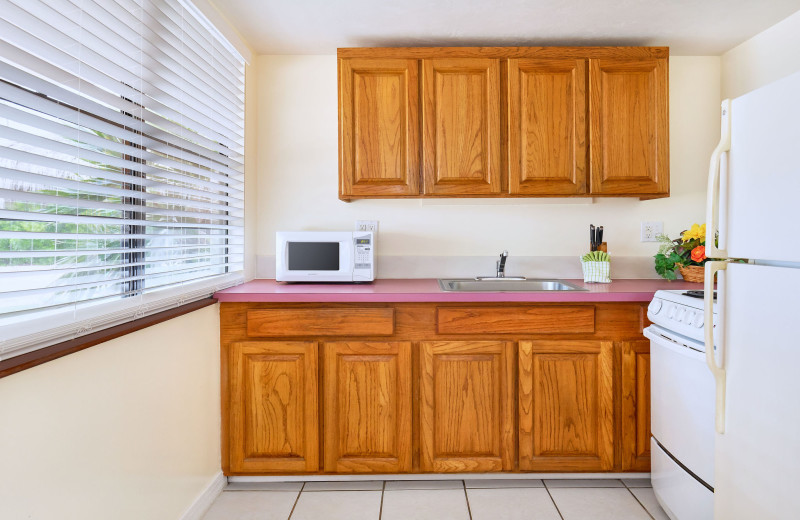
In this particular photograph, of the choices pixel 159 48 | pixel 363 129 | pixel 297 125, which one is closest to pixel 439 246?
pixel 363 129

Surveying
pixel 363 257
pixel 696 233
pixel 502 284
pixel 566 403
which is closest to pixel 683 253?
pixel 696 233

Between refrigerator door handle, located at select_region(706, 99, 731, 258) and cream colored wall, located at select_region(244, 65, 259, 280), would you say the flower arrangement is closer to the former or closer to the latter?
refrigerator door handle, located at select_region(706, 99, 731, 258)

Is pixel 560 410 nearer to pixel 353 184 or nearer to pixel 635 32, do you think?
pixel 353 184

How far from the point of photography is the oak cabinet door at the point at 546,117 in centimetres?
226

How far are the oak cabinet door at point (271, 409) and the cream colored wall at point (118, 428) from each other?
0.31 ft

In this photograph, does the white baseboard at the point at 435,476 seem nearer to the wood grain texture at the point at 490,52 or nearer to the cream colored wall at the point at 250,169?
the cream colored wall at the point at 250,169

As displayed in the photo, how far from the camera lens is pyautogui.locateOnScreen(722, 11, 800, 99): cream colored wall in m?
2.16

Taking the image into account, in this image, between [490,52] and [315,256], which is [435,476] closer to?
[315,256]

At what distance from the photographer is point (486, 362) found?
2.01 metres

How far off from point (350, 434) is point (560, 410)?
3.10ft

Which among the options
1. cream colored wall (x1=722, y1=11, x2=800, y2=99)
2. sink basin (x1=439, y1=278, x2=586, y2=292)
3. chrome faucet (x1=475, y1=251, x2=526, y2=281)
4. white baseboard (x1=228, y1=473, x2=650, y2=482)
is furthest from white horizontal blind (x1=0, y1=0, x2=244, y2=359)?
cream colored wall (x1=722, y1=11, x2=800, y2=99)

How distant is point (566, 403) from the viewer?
2.01 m

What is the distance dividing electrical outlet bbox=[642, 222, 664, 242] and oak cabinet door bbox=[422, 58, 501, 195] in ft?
3.29

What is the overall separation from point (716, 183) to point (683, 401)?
0.82 m
